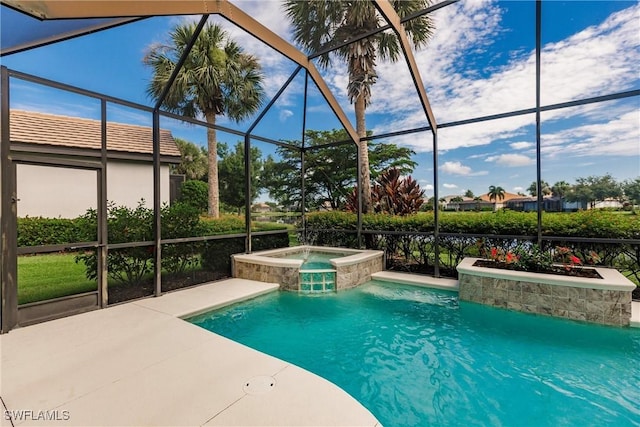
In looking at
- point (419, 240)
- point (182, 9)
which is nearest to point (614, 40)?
point (419, 240)

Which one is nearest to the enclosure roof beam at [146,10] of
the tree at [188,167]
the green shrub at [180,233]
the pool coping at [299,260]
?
the tree at [188,167]

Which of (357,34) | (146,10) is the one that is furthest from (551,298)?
(357,34)

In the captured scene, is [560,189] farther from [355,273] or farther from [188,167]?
[188,167]

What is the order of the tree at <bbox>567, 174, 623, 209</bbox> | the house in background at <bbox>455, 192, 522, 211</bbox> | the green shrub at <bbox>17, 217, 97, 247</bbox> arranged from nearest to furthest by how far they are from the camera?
the green shrub at <bbox>17, 217, 97, 247</bbox> < the tree at <bbox>567, 174, 623, 209</bbox> < the house in background at <bbox>455, 192, 522, 211</bbox>

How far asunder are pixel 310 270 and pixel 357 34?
7505 millimetres

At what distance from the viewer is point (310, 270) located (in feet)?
20.0

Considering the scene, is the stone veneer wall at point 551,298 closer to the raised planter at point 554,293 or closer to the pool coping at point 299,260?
the raised planter at point 554,293

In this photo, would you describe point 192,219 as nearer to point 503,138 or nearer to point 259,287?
point 259,287

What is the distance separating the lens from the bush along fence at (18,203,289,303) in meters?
4.28

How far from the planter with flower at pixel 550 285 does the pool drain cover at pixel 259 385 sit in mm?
4295

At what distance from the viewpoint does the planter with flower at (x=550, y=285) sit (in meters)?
4.17

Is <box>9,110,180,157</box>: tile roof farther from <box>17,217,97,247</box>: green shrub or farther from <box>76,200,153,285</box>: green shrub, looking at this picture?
<box>17,217,97,247</box>: green shrub

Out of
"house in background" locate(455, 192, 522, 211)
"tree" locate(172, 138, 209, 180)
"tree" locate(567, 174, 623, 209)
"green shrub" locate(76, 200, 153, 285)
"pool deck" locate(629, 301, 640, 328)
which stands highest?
"tree" locate(172, 138, 209, 180)

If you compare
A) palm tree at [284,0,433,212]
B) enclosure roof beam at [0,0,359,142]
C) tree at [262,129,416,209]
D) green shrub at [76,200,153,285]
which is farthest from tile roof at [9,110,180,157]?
palm tree at [284,0,433,212]
